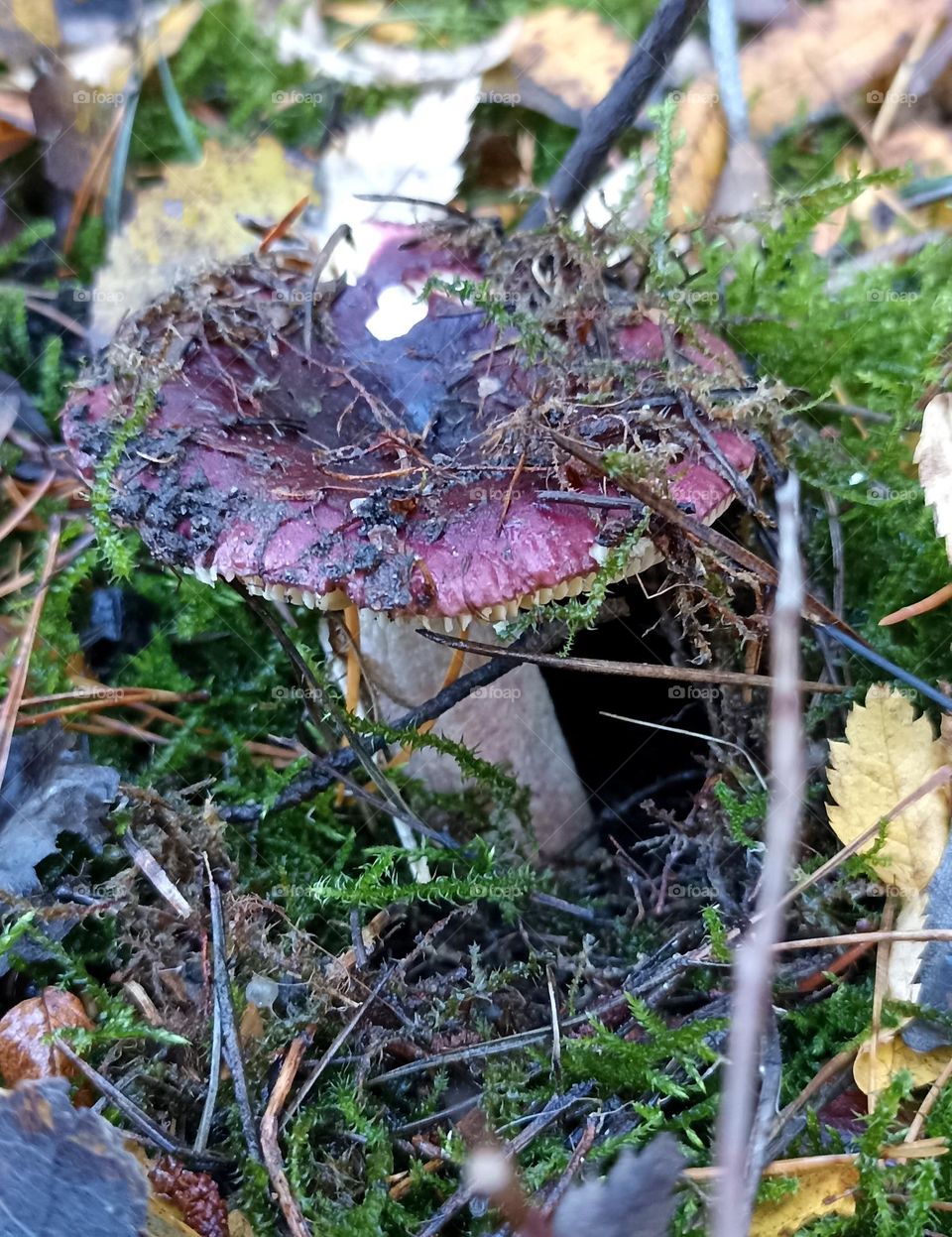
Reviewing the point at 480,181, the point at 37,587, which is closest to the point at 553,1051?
the point at 37,587

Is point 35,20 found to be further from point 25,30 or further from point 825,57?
point 825,57

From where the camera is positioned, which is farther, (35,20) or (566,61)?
(566,61)

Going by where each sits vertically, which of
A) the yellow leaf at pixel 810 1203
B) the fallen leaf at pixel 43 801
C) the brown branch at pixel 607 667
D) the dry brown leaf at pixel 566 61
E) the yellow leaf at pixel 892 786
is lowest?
the yellow leaf at pixel 810 1203

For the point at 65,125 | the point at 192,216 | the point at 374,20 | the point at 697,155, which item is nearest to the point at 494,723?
the point at 192,216

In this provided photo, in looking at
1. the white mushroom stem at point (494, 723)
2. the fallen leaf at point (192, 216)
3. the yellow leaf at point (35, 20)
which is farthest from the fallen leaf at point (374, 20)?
the white mushroom stem at point (494, 723)

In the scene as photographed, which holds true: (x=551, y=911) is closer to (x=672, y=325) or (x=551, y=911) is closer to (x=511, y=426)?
(x=511, y=426)

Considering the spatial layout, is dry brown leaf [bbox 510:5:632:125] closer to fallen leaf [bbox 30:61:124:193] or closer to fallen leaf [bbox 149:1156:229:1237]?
fallen leaf [bbox 30:61:124:193]

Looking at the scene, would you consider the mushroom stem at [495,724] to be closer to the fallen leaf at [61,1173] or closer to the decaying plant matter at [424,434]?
the decaying plant matter at [424,434]
